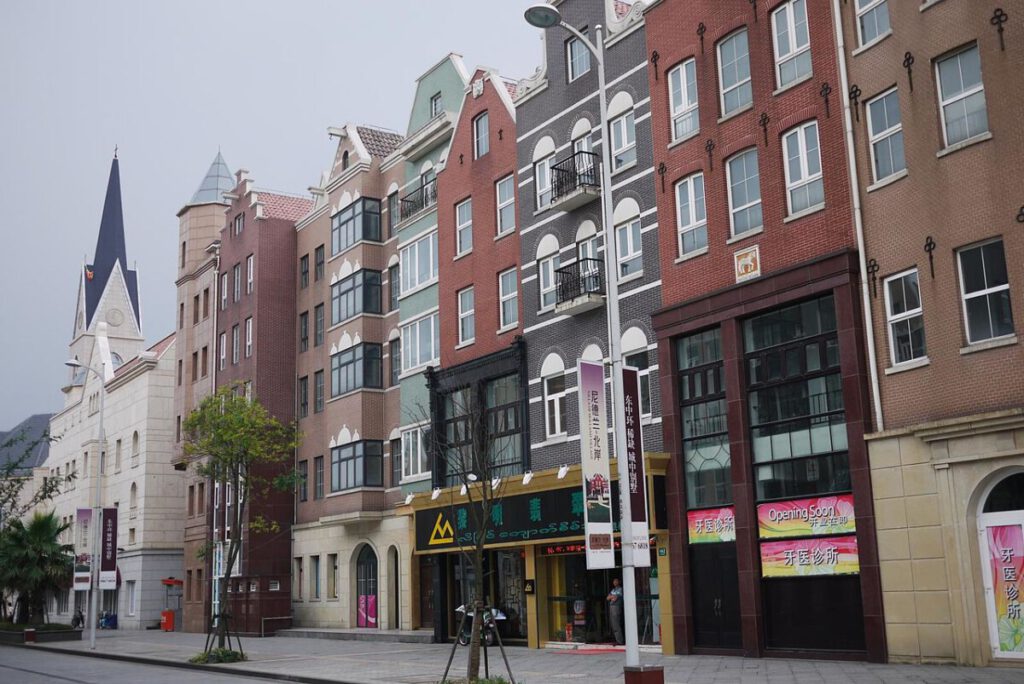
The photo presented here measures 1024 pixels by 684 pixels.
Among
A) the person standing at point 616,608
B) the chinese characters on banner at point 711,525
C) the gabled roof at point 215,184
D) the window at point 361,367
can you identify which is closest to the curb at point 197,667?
the person standing at point 616,608

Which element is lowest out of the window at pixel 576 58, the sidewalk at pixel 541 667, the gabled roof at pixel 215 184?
the sidewalk at pixel 541 667

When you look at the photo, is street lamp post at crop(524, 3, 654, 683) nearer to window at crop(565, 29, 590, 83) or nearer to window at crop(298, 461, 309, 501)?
A: window at crop(565, 29, 590, 83)

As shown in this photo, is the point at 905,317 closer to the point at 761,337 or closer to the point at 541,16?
the point at 761,337

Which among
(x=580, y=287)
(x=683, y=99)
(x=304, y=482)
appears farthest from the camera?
(x=304, y=482)

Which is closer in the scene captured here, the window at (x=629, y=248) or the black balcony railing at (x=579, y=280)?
the window at (x=629, y=248)

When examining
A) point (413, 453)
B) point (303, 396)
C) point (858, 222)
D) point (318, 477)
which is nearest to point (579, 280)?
point (858, 222)

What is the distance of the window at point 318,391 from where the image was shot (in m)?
46.5

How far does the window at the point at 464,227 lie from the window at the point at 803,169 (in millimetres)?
14217

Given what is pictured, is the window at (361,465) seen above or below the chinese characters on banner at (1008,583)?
above

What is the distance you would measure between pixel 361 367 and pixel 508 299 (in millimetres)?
10605

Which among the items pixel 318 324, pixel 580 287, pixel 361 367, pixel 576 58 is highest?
pixel 576 58

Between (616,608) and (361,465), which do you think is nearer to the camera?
(616,608)

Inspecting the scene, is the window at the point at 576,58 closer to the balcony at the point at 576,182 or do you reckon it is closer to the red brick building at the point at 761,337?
the balcony at the point at 576,182

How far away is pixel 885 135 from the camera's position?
71.3ft
